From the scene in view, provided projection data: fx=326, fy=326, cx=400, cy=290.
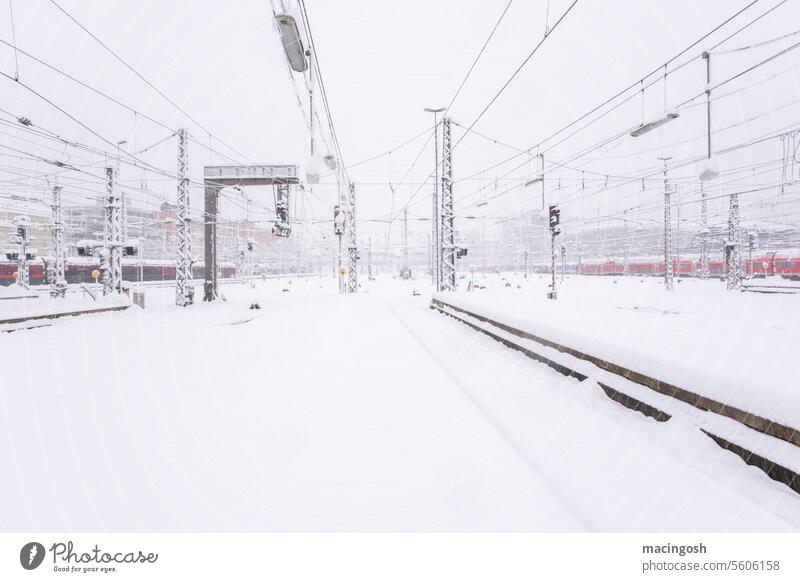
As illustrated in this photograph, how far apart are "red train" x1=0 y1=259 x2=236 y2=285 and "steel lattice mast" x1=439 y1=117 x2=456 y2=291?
32399 millimetres

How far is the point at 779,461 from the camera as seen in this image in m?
2.16

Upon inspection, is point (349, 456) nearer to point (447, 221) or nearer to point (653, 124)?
point (653, 124)

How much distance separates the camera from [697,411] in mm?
2852

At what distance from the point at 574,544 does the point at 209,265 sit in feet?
69.3

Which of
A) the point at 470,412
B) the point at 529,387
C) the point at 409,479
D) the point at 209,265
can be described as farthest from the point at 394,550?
the point at 209,265

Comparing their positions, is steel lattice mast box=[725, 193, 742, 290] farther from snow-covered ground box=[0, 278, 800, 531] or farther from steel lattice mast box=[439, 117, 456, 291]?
snow-covered ground box=[0, 278, 800, 531]

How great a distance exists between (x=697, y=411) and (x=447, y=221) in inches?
492

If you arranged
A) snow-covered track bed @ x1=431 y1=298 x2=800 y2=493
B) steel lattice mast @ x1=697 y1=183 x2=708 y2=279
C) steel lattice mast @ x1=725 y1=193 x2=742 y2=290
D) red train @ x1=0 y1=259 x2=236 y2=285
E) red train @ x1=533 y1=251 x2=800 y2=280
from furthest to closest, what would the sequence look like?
red train @ x1=533 y1=251 x2=800 y2=280 < red train @ x1=0 y1=259 x2=236 y2=285 < steel lattice mast @ x1=697 y1=183 x2=708 y2=279 < steel lattice mast @ x1=725 y1=193 x2=742 y2=290 < snow-covered track bed @ x1=431 y1=298 x2=800 y2=493

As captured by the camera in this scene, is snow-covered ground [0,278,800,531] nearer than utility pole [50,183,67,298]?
Yes

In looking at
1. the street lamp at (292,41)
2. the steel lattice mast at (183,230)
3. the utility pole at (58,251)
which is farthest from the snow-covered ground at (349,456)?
the utility pole at (58,251)

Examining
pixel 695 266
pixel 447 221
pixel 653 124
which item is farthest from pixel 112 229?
pixel 695 266

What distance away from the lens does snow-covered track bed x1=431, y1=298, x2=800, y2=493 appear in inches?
86.1

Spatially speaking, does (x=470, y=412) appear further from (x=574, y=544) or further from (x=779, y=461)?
(x=779, y=461)

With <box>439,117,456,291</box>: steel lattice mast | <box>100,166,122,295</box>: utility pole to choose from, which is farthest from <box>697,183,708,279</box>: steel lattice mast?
<box>100,166,122,295</box>: utility pole
